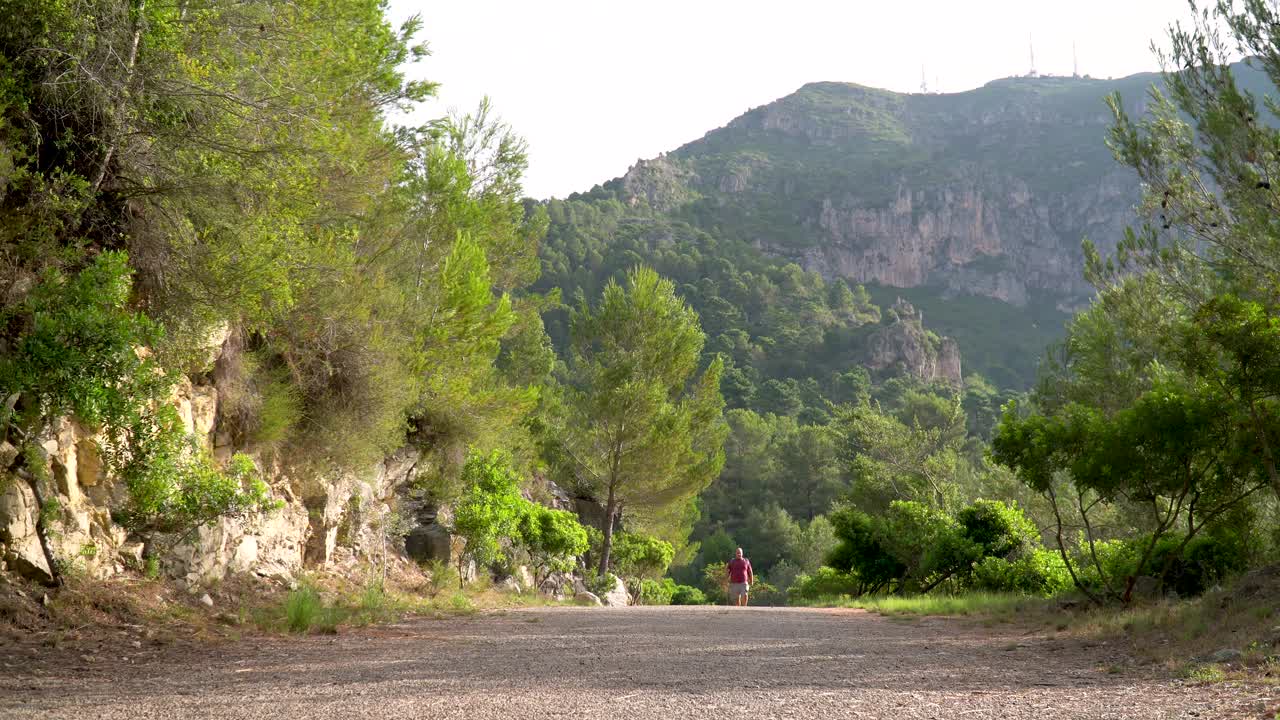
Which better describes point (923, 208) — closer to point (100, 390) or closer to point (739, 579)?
point (739, 579)

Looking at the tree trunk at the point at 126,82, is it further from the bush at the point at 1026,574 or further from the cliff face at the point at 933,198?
the cliff face at the point at 933,198

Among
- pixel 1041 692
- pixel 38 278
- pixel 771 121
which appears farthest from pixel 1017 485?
pixel 771 121

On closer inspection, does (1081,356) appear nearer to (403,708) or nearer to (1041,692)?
(1041,692)

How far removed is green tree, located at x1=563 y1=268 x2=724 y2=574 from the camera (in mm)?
23344

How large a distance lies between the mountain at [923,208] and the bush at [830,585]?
2355 inches

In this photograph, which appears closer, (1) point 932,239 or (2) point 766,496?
(2) point 766,496

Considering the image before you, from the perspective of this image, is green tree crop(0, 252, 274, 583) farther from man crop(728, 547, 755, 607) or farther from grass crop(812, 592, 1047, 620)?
man crop(728, 547, 755, 607)

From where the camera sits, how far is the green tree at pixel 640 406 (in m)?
23.3

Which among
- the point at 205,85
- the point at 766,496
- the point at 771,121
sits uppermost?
the point at 771,121

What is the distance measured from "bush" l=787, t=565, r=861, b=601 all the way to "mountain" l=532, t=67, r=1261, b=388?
59.8 metres

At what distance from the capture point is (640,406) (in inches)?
918

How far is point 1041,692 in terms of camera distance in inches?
199

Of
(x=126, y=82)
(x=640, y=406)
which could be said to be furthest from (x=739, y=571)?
(x=126, y=82)

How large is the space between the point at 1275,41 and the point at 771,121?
155 m
